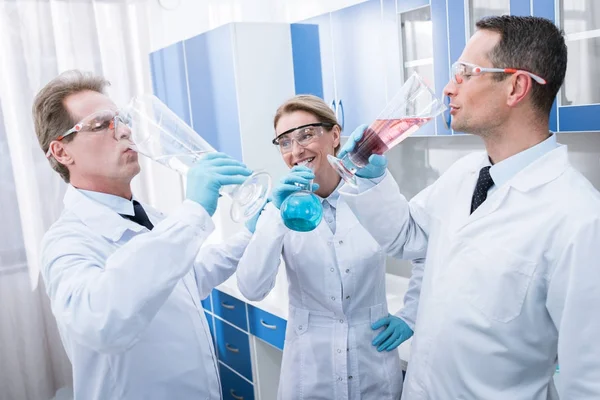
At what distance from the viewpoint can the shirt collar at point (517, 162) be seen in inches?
48.5

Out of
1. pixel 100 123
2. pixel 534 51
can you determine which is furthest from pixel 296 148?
pixel 534 51

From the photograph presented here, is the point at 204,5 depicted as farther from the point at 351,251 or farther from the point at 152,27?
the point at 351,251

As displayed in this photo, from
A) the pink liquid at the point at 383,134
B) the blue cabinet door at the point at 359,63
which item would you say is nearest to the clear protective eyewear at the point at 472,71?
the pink liquid at the point at 383,134

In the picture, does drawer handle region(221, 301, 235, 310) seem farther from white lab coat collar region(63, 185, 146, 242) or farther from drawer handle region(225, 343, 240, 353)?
white lab coat collar region(63, 185, 146, 242)

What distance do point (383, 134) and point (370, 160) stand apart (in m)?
0.09

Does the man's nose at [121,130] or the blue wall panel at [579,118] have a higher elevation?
the man's nose at [121,130]

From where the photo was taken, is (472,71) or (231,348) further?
(231,348)

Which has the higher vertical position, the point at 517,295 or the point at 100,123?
the point at 100,123

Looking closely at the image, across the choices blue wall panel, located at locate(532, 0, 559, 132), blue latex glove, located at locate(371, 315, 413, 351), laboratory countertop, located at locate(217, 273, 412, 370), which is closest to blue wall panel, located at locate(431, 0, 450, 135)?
blue wall panel, located at locate(532, 0, 559, 132)

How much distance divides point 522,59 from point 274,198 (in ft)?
2.27

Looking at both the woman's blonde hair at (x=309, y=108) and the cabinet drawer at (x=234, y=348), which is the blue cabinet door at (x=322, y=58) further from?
the cabinet drawer at (x=234, y=348)

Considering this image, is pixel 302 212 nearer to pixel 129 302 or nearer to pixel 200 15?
pixel 129 302

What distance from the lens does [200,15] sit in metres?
3.39

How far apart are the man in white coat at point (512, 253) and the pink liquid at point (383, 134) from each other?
0.13ft
